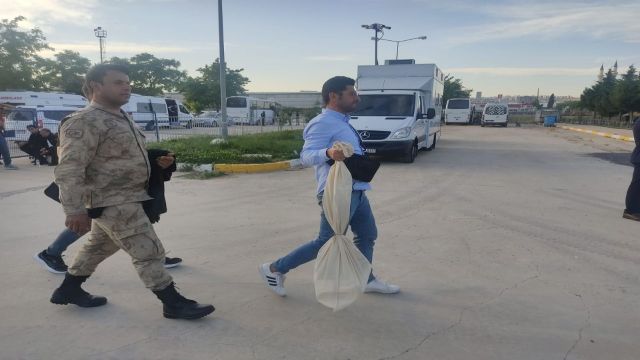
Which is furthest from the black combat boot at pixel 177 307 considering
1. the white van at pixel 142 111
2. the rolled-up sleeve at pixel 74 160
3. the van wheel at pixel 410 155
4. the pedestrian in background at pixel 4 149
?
the white van at pixel 142 111

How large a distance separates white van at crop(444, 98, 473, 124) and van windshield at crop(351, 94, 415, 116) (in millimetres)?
28663

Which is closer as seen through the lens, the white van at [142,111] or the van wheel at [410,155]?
the van wheel at [410,155]

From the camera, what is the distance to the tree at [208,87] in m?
50.2

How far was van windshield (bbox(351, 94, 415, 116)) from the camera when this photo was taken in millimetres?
12133

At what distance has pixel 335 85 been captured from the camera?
3289 mm

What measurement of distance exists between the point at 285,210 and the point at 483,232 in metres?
2.70

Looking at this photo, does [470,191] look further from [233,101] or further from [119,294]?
[233,101]

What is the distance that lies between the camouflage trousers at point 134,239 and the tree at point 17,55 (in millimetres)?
39547

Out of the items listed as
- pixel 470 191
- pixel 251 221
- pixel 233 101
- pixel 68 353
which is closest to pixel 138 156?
pixel 68 353

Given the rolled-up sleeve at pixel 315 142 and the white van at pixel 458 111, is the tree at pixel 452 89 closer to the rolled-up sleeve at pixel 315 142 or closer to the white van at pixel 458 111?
the white van at pixel 458 111

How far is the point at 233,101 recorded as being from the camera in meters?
42.0

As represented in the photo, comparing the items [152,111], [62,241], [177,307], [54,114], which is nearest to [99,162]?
[177,307]

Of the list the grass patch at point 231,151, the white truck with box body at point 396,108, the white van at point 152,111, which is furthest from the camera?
the white van at point 152,111

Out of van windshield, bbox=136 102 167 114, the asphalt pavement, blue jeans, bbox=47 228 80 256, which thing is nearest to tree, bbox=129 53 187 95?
van windshield, bbox=136 102 167 114
